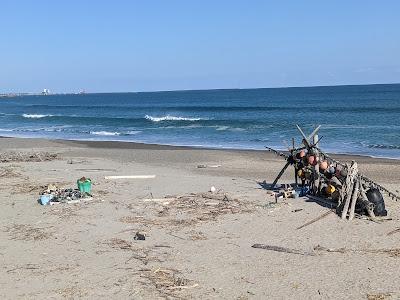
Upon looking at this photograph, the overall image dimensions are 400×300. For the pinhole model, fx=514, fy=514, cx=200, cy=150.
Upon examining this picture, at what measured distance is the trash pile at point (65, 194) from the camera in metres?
13.7

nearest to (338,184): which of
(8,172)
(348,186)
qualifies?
(348,186)

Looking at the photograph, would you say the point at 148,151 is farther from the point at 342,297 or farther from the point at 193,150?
the point at 342,297

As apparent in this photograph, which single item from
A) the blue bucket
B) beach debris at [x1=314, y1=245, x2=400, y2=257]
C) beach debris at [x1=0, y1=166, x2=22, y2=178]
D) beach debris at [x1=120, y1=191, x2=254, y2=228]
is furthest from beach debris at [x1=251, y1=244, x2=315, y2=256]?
beach debris at [x1=0, y1=166, x2=22, y2=178]

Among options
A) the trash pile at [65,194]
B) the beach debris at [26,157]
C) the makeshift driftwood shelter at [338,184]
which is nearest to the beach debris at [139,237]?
the trash pile at [65,194]

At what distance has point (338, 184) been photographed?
43.1 feet

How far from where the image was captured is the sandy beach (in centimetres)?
795

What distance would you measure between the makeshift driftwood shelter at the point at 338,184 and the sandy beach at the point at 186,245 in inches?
17.2

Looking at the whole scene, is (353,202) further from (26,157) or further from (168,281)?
(26,157)

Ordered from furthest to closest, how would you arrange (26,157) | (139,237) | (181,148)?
(181,148) → (26,157) → (139,237)

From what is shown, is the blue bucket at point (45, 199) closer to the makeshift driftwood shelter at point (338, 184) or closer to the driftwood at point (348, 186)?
the makeshift driftwood shelter at point (338, 184)

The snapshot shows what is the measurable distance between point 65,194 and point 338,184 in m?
7.32

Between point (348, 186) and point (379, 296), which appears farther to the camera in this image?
point (348, 186)

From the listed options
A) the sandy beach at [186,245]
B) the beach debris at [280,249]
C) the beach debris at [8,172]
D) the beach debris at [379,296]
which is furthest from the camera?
the beach debris at [8,172]

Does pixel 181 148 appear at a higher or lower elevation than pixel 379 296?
lower
